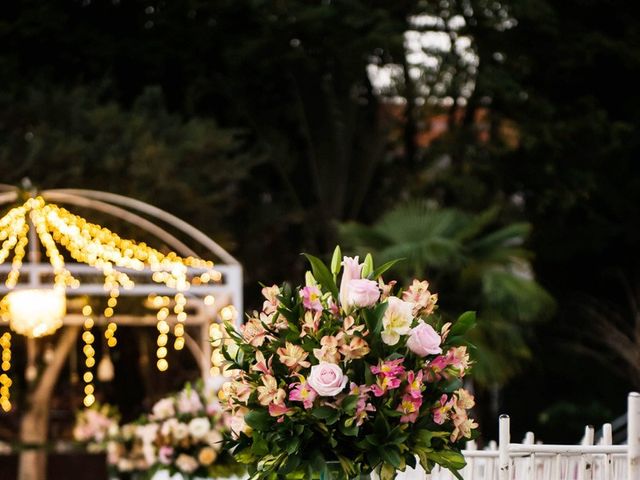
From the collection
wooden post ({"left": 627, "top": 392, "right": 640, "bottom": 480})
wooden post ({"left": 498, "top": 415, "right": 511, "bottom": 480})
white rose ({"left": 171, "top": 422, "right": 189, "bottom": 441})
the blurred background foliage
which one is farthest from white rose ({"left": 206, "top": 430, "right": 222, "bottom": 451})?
the blurred background foliage

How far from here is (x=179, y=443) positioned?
6699mm

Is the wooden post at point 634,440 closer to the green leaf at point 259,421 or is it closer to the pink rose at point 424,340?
the pink rose at point 424,340

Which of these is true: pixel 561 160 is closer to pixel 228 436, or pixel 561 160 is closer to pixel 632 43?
pixel 632 43

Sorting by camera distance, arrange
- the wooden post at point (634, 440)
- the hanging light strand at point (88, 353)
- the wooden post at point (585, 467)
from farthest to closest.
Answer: the hanging light strand at point (88, 353), the wooden post at point (585, 467), the wooden post at point (634, 440)

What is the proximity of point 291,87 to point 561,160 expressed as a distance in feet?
10.6

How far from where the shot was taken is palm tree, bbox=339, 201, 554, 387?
1194cm

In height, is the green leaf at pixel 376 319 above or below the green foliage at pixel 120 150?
below

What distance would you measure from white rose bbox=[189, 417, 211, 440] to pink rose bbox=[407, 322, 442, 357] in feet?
13.8

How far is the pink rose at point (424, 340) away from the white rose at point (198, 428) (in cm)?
419

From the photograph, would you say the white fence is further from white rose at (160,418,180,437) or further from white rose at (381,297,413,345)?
white rose at (160,418,180,437)

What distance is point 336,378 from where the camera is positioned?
100 inches

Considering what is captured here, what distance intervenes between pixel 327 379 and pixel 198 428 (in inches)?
167

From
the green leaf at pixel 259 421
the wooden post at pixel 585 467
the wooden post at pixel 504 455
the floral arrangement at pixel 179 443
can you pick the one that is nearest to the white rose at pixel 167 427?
the floral arrangement at pixel 179 443

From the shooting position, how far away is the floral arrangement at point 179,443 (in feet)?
21.9
